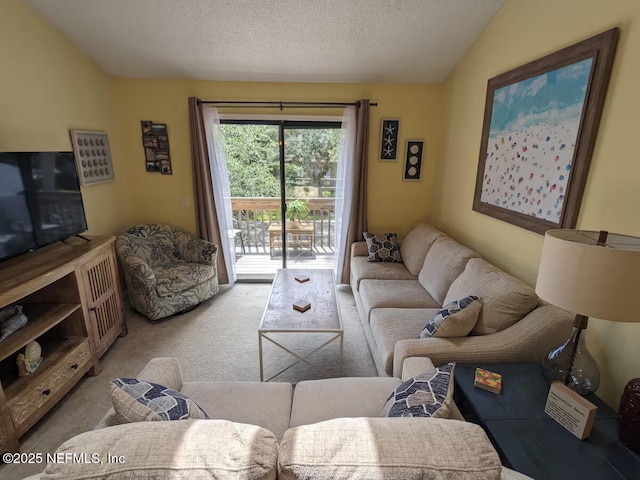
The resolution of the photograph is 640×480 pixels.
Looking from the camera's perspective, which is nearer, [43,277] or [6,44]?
[43,277]

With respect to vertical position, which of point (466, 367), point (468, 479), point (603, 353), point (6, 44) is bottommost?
point (466, 367)

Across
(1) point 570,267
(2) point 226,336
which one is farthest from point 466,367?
(2) point 226,336

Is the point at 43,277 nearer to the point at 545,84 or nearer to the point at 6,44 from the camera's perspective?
the point at 6,44

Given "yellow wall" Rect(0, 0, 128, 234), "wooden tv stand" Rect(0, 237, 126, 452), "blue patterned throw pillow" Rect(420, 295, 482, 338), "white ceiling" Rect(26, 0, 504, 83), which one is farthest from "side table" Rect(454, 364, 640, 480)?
"yellow wall" Rect(0, 0, 128, 234)

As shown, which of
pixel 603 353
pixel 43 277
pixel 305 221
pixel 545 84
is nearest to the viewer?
pixel 603 353

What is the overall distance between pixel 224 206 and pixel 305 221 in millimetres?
1042

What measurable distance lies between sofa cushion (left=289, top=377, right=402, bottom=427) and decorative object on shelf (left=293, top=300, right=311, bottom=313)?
27.9 inches

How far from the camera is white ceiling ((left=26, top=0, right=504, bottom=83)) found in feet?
8.20

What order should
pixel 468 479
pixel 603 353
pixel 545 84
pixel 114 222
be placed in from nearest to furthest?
pixel 468 479
pixel 603 353
pixel 545 84
pixel 114 222

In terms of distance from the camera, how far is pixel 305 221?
4188 mm

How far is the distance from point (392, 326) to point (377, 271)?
3.49ft

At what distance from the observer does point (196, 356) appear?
2646 mm

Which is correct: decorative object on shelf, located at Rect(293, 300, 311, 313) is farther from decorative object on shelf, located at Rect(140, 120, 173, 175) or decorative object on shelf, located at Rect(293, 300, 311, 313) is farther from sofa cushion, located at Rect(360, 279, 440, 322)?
decorative object on shelf, located at Rect(140, 120, 173, 175)

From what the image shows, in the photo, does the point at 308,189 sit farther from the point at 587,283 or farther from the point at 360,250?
the point at 587,283
